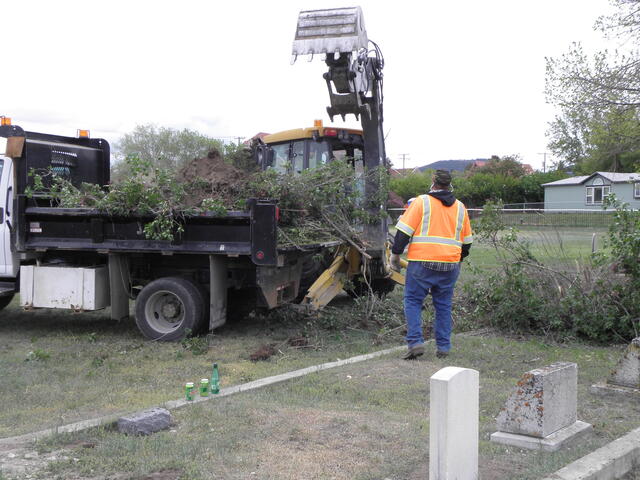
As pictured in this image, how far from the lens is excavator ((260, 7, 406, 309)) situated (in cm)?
877

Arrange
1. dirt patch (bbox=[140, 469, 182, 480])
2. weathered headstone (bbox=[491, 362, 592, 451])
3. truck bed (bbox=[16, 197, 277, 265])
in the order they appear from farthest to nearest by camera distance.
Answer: truck bed (bbox=[16, 197, 277, 265]) → weathered headstone (bbox=[491, 362, 592, 451]) → dirt patch (bbox=[140, 469, 182, 480])

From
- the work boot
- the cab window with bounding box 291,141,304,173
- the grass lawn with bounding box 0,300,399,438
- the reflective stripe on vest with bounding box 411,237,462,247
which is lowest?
the grass lawn with bounding box 0,300,399,438

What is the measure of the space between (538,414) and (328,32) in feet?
18.2

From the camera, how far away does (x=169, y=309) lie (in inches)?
364

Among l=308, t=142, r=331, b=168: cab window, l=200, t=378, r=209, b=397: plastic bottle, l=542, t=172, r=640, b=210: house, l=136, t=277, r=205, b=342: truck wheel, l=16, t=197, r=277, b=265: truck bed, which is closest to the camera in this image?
l=200, t=378, r=209, b=397: plastic bottle

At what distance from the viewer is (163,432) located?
510 cm

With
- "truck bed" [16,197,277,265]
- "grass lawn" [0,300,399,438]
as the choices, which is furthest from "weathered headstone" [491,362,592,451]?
"truck bed" [16,197,277,265]

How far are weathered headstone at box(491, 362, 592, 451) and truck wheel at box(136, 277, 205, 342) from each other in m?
4.84

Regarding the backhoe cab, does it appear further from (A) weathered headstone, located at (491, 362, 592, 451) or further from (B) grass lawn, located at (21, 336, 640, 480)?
(A) weathered headstone, located at (491, 362, 592, 451)

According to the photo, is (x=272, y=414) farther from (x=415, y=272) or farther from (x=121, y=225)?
(x=121, y=225)

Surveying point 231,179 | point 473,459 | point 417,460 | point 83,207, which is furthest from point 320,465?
point 83,207

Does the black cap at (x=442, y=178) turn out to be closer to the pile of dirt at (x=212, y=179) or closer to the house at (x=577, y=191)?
the pile of dirt at (x=212, y=179)

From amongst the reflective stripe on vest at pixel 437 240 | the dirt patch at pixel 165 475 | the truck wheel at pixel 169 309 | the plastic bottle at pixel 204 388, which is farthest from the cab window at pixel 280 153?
the dirt patch at pixel 165 475

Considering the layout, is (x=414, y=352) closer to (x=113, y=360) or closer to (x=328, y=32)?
(x=113, y=360)
